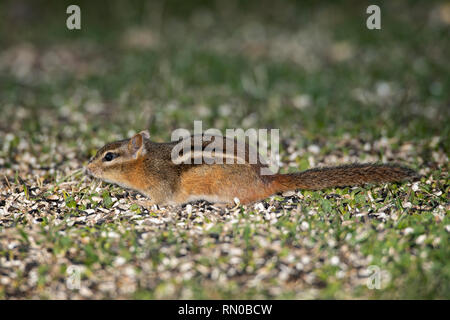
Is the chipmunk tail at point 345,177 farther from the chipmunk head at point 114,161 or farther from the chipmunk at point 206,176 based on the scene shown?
the chipmunk head at point 114,161

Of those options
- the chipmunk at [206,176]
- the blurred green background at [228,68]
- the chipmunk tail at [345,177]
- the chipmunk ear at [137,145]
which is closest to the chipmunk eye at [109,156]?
the chipmunk at [206,176]

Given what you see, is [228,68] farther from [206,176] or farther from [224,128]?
[206,176]

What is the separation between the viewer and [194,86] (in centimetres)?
888

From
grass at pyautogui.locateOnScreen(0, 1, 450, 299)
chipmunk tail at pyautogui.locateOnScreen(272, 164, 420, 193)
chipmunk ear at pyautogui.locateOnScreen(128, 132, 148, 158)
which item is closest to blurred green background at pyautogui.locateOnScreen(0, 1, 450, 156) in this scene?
grass at pyautogui.locateOnScreen(0, 1, 450, 299)

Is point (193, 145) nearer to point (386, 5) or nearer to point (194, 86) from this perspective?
point (194, 86)

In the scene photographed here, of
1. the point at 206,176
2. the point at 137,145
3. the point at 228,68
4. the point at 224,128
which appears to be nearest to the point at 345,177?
the point at 206,176

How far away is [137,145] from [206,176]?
831mm

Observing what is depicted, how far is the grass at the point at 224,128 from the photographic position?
4.16m

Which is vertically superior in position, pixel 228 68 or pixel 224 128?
pixel 228 68

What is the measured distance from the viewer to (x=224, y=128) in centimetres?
732

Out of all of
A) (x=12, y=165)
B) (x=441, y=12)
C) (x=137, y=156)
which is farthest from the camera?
(x=441, y=12)

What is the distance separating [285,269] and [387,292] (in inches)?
31.6

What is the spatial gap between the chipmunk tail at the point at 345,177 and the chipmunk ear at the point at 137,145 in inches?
54.1
